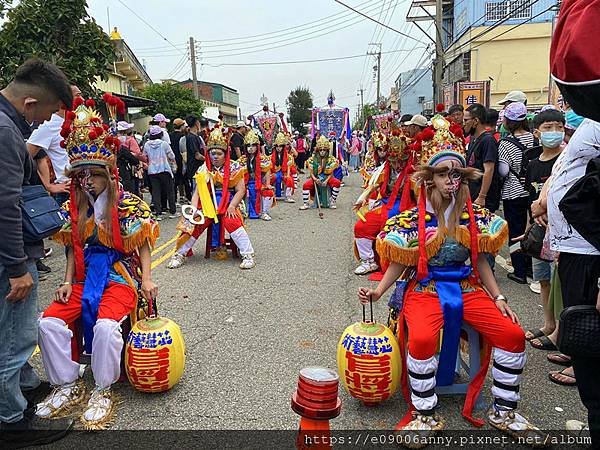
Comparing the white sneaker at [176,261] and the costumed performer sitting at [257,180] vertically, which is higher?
the costumed performer sitting at [257,180]

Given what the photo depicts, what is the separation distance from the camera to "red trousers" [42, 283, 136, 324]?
3.40m

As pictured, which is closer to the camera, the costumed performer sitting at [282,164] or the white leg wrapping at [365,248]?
the white leg wrapping at [365,248]

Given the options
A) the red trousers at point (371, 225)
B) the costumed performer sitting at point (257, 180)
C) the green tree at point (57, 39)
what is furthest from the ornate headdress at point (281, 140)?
the red trousers at point (371, 225)

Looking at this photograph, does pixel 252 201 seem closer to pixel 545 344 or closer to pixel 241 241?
pixel 241 241

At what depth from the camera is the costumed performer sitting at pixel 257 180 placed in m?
11.0

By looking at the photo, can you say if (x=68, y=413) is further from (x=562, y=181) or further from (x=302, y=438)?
(x=562, y=181)

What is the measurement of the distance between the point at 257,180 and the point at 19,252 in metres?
8.50

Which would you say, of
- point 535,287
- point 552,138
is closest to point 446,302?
point 552,138

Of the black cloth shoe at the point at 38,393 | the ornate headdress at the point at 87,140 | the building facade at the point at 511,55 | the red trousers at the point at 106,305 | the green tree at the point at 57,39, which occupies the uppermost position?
the building facade at the point at 511,55

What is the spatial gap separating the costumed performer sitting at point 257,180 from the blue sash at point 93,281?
7.21m

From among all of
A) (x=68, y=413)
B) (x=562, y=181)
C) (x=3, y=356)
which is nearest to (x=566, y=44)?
(x=562, y=181)

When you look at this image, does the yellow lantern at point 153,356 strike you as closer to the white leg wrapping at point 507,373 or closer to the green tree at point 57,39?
the white leg wrapping at point 507,373

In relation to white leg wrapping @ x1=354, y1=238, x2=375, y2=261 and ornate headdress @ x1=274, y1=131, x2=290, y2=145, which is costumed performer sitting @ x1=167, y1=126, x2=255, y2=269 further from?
ornate headdress @ x1=274, y1=131, x2=290, y2=145

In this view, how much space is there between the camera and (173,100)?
31766 mm
